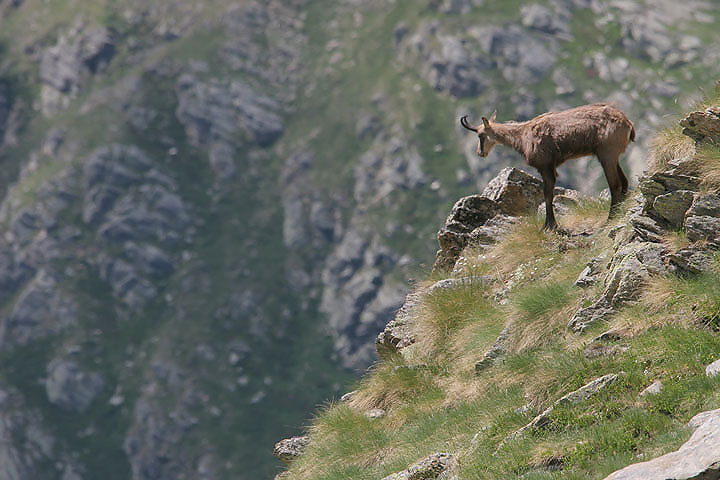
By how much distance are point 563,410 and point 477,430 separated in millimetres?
1911

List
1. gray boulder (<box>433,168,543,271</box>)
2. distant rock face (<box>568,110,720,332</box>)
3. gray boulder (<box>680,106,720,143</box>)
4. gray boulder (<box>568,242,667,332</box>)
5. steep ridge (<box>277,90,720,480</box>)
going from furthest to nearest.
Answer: gray boulder (<box>433,168,543,271</box>), gray boulder (<box>680,106,720,143</box>), gray boulder (<box>568,242,667,332</box>), distant rock face (<box>568,110,720,332</box>), steep ridge (<box>277,90,720,480</box>)

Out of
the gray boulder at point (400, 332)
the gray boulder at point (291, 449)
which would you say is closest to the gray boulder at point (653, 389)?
the gray boulder at point (400, 332)

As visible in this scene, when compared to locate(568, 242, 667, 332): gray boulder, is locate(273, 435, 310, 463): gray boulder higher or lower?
lower

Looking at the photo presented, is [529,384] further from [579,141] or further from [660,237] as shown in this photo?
[579,141]

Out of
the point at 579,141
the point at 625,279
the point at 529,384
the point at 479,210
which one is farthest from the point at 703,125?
the point at 479,210

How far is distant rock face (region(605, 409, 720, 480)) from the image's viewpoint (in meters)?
8.27

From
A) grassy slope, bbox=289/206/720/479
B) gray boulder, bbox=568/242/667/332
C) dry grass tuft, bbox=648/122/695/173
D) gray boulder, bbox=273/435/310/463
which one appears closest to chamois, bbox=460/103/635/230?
grassy slope, bbox=289/206/720/479

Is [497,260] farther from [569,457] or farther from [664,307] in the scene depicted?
[569,457]

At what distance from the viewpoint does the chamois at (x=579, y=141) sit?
18.8 m

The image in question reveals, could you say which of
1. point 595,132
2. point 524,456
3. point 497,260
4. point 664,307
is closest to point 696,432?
point 524,456

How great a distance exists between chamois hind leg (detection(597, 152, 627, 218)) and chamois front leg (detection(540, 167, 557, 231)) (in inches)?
49.8

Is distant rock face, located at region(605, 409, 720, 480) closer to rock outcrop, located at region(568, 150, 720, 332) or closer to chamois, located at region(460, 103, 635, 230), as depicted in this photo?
rock outcrop, located at region(568, 150, 720, 332)

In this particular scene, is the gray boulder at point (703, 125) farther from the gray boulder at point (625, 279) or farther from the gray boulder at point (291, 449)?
the gray boulder at point (291, 449)

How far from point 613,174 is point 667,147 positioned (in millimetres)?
3021
